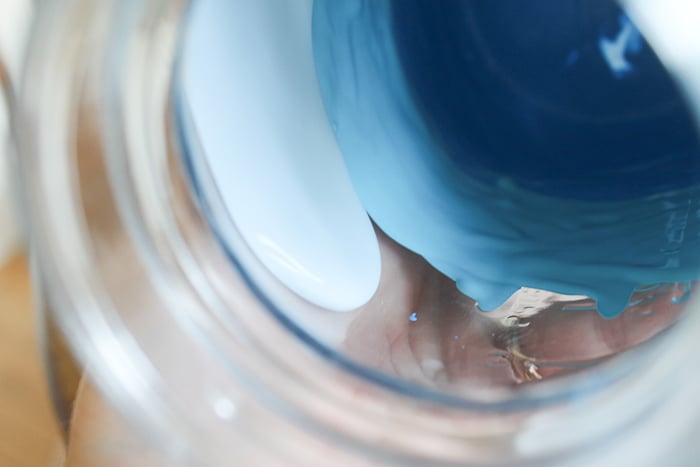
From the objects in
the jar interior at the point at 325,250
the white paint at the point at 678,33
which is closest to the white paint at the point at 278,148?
the jar interior at the point at 325,250

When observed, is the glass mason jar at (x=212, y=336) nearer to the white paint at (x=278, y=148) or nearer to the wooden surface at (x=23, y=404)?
the white paint at (x=278, y=148)

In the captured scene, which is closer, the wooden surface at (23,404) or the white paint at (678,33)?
the white paint at (678,33)

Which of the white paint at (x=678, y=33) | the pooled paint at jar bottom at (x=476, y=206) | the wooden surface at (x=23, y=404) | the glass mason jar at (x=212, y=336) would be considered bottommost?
the wooden surface at (x=23, y=404)

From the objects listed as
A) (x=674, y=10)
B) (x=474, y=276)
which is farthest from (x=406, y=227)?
(x=674, y=10)

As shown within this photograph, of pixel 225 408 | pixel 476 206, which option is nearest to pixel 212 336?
pixel 225 408

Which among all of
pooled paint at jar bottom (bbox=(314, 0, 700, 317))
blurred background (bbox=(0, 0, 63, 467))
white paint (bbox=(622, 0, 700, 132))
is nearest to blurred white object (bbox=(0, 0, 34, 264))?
blurred background (bbox=(0, 0, 63, 467))

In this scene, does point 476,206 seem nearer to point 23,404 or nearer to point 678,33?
point 678,33

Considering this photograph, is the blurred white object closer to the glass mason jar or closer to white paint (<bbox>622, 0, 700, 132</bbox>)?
the glass mason jar
